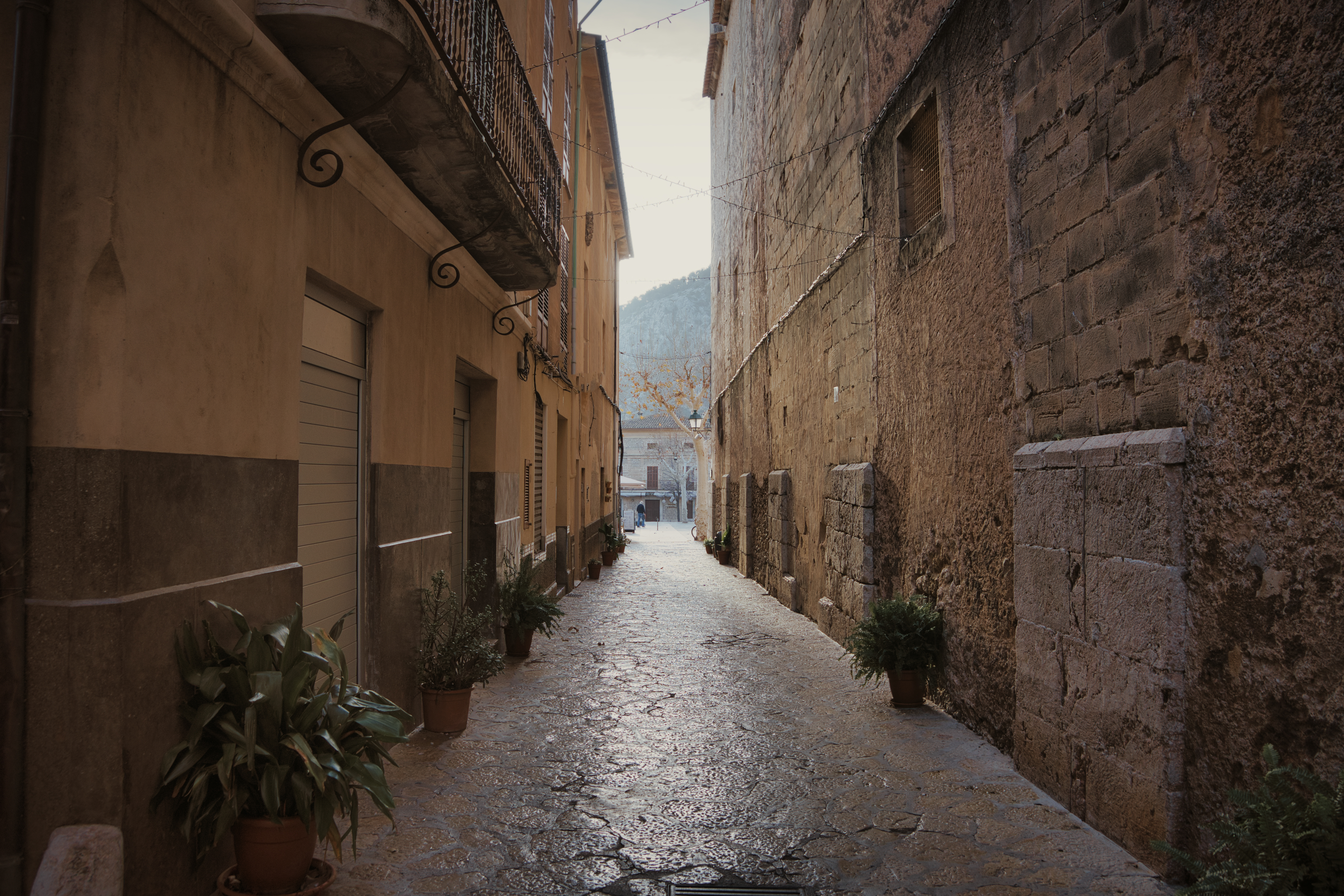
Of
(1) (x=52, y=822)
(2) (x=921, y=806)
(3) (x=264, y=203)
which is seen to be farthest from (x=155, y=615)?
(2) (x=921, y=806)

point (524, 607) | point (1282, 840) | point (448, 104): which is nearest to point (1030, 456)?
point (1282, 840)

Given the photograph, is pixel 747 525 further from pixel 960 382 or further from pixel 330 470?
pixel 330 470

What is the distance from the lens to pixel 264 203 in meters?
3.26

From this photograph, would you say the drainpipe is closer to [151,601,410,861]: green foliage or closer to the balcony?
[151,601,410,861]: green foliage

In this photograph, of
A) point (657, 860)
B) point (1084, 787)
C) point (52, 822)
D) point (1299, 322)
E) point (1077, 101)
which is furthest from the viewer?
point (1077, 101)

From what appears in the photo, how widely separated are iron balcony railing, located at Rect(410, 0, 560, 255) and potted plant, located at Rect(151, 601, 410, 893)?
288 cm

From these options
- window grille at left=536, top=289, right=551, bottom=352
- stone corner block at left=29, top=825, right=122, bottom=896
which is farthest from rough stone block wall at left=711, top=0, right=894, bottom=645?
stone corner block at left=29, top=825, right=122, bottom=896

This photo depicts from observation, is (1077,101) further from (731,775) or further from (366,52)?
(731,775)

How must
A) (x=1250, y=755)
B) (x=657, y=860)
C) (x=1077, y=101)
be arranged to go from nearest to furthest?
1. (x=1250, y=755)
2. (x=657, y=860)
3. (x=1077, y=101)

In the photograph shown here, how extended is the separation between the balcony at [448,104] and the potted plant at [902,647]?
12.6 ft

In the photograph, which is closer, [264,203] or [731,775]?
[264,203]

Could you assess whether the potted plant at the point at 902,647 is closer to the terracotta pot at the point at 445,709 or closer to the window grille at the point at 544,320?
the terracotta pot at the point at 445,709

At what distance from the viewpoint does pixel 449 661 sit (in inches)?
199

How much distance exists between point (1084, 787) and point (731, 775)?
5.52ft
